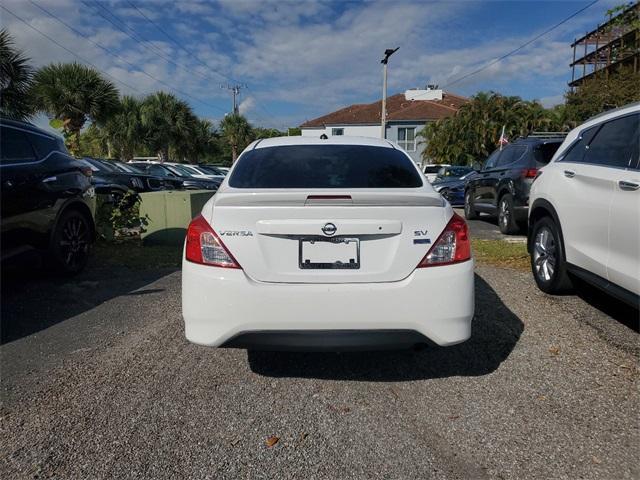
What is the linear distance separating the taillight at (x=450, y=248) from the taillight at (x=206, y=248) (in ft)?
3.57

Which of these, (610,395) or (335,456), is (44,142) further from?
(610,395)

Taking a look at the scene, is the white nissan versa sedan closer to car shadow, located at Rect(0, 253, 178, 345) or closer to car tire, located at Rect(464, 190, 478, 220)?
car shadow, located at Rect(0, 253, 178, 345)

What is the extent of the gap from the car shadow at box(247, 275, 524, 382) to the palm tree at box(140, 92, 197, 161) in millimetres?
31643

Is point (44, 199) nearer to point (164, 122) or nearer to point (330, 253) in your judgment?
point (330, 253)

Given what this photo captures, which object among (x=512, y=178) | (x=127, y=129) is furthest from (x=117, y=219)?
(x=127, y=129)

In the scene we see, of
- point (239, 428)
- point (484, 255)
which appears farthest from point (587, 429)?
point (484, 255)

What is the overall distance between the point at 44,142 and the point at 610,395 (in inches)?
228

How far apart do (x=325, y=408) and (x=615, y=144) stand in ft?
10.3

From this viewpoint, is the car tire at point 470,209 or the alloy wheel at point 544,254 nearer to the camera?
the alloy wheel at point 544,254

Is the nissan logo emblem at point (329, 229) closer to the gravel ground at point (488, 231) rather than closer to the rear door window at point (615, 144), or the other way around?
the rear door window at point (615, 144)

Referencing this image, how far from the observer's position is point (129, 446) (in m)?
2.34

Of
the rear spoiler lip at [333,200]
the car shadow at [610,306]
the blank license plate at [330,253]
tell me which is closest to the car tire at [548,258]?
the car shadow at [610,306]

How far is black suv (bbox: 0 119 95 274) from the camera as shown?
14.6ft

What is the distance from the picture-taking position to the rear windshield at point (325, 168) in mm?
3145
